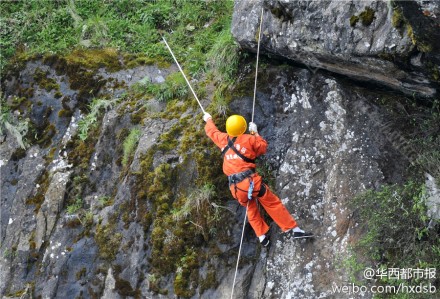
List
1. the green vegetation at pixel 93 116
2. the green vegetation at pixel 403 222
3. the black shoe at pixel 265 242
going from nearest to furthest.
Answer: the green vegetation at pixel 403 222 < the black shoe at pixel 265 242 < the green vegetation at pixel 93 116

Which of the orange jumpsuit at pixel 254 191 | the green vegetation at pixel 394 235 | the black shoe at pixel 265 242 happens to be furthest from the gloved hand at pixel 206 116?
the green vegetation at pixel 394 235

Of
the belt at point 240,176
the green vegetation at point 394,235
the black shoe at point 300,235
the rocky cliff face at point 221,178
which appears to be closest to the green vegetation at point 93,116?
the rocky cliff face at point 221,178

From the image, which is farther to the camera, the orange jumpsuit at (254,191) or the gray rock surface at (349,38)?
the orange jumpsuit at (254,191)

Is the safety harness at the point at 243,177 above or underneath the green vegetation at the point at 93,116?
above

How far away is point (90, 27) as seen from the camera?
39.6 ft

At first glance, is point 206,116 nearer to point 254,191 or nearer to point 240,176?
point 240,176

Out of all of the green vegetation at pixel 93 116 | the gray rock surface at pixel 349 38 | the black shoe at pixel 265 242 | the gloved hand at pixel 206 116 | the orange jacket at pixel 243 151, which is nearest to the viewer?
the gray rock surface at pixel 349 38

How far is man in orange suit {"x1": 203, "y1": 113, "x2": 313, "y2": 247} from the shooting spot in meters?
8.37

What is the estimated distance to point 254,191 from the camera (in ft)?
27.2

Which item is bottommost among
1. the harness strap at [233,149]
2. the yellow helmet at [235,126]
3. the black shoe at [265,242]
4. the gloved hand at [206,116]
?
the black shoe at [265,242]

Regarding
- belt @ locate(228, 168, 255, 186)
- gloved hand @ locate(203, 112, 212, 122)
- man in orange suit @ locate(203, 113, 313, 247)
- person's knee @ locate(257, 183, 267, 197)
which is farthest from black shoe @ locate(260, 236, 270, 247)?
gloved hand @ locate(203, 112, 212, 122)

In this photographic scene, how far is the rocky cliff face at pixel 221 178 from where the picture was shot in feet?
27.5

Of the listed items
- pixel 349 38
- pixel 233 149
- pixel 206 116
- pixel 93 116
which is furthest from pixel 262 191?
pixel 93 116

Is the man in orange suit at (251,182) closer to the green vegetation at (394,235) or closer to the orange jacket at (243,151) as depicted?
the orange jacket at (243,151)
